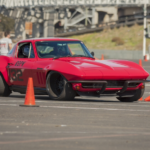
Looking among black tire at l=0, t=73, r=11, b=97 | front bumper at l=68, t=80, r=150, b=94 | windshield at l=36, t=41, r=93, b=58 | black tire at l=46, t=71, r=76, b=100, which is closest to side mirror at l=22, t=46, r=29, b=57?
windshield at l=36, t=41, r=93, b=58

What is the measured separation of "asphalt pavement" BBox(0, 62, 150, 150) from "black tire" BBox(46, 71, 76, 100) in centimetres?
60

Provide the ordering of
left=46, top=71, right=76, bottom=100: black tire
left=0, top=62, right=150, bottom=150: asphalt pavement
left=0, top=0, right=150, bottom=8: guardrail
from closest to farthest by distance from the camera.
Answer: left=0, top=62, right=150, bottom=150: asphalt pavement → left=46, top=71, right=76, bottom=100: black tire → left=0, top=0, right=150, bottom=8: guardrail

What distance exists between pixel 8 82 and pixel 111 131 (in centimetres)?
591

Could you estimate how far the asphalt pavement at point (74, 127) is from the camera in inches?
224

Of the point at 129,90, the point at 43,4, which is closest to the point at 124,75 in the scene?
the point at 129,90

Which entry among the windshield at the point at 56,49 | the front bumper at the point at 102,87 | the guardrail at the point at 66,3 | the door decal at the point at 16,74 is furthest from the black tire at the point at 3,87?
the guardrail at the point at 66,3

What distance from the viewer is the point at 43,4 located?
214 ft

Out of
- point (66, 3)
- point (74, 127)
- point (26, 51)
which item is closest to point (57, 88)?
point (26, 51)

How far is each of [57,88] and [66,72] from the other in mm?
687

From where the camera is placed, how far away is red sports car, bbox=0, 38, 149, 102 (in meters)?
10.2

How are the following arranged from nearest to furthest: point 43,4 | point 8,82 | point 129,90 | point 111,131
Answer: point 111,131 < point 129,90 < point 8,82 < point 43,4

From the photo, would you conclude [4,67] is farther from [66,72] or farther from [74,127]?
[74,127]

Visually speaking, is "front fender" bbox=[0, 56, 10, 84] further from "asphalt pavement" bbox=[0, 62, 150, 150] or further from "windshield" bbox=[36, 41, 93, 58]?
"asphalt pavement" bbox=[0, 62, 150, 150]

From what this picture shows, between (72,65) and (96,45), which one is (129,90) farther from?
(96,45)
